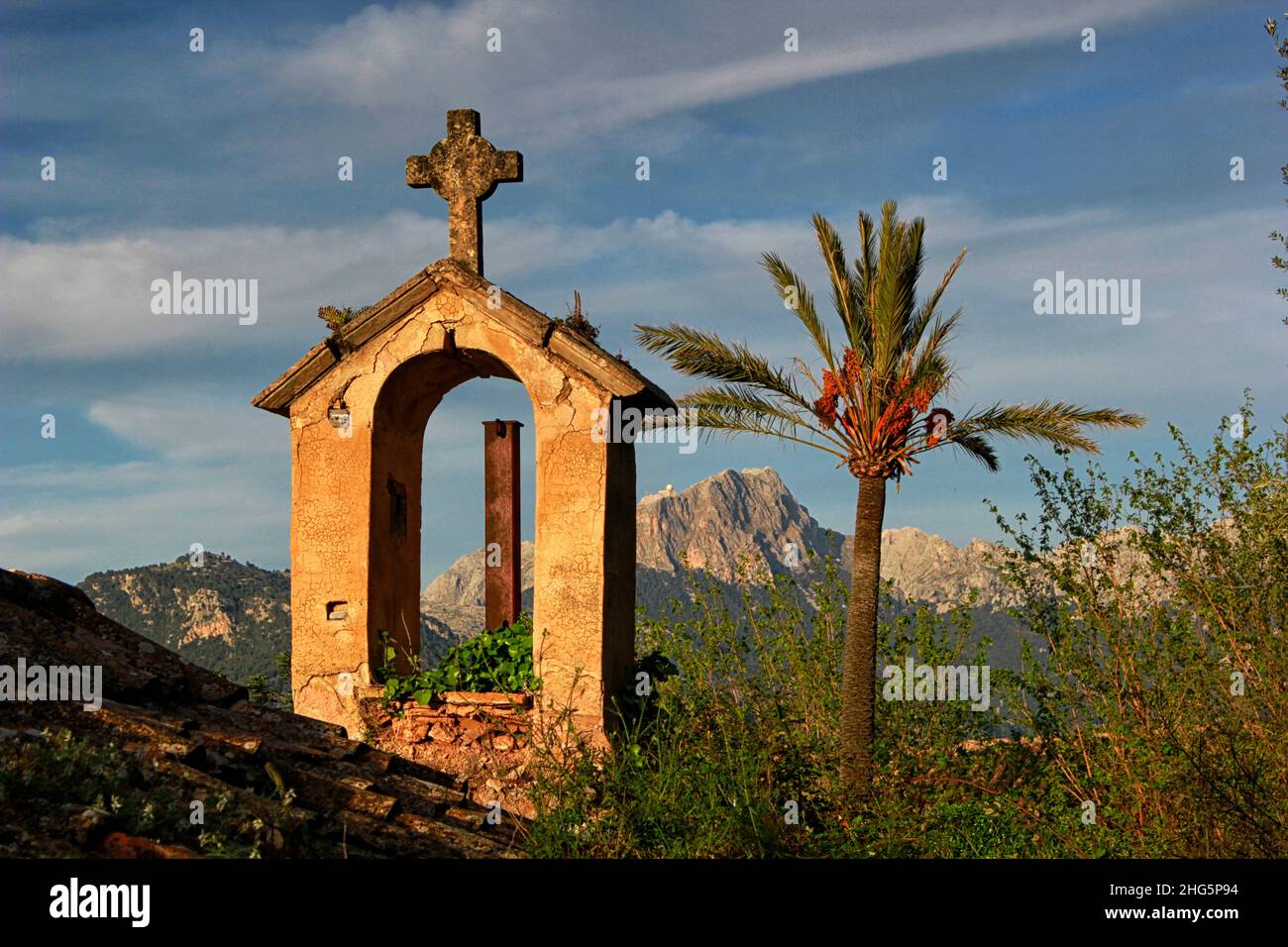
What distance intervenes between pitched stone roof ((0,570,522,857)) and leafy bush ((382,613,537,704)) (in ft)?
8.56

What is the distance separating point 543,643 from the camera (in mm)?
9000

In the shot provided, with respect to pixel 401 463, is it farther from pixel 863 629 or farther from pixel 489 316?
pixel 863 629

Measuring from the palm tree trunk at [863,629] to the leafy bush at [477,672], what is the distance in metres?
3.27

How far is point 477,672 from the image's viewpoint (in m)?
9.58

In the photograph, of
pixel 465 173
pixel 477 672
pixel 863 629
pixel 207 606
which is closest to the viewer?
pixel 477 672

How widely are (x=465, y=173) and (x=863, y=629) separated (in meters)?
5.53

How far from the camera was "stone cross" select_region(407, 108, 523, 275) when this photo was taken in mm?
9828

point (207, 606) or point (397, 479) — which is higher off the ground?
point (397, 479)

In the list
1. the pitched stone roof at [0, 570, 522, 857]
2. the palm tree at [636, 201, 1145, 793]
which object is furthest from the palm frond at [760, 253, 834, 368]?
the pitched stone roof at [0, 570, 522, 857]

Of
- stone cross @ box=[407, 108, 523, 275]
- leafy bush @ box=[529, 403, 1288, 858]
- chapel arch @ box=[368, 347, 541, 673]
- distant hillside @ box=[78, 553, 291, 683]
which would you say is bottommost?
distant hillside @ box=[78, 553, 291, 683]

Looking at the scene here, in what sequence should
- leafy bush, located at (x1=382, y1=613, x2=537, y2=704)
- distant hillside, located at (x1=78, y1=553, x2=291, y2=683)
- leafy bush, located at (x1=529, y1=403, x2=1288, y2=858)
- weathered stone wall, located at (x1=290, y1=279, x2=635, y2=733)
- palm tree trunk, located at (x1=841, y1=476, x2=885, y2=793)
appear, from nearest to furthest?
leafy bush, located at (x1=529, y1=403, x2=1288, y2=858) → weathered stone wall, located at (x1=290, y1=279, x2=635, y2=733) → leafy bush, located at (x1=382, y1=613, x2=537, y2=704) → palm tree trunk, located at (x1=841, y1=476, x2=885, y2=793) → distant hillside, located at (x1=78, y1=553, x2=291, y2=683)

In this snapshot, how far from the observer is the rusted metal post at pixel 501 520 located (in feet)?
34.9

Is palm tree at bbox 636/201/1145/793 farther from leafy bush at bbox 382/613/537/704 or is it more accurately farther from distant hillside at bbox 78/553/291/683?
distant hillside at bbox 78/553/291/683

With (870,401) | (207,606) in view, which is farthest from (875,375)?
(207,606)
